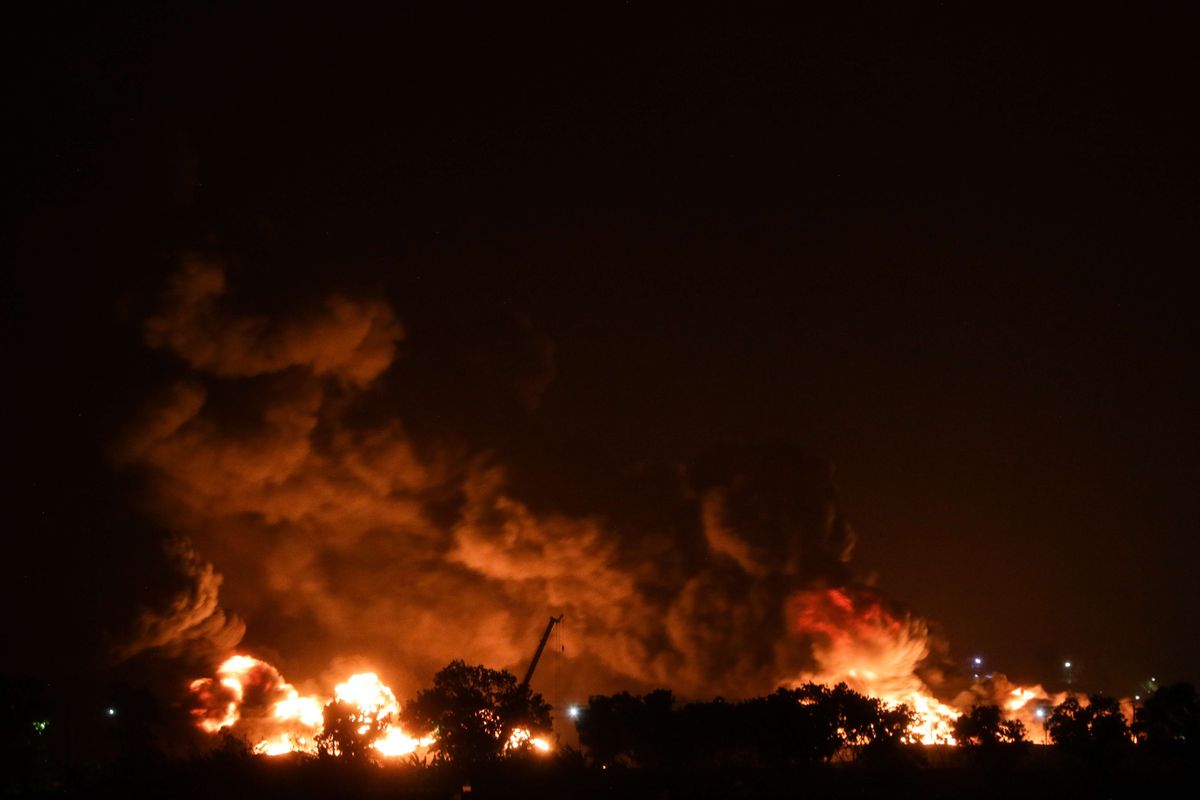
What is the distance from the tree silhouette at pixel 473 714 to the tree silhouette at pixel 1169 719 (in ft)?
104

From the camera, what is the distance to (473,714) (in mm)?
54844

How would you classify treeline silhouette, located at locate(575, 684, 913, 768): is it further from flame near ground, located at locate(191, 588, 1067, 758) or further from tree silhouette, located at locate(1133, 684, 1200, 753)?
flame near ground, located at locate(191, 588, 1067, 758)

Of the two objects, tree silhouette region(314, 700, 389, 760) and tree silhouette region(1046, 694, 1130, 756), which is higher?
tree silhouette region(1046, 694, 1130, 756)

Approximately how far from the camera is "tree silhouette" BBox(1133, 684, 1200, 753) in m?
55.3

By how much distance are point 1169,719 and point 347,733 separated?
41.8m

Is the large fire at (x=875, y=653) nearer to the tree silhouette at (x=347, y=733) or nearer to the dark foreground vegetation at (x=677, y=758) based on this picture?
the dark foreground vegetation at (x=677, y=758)

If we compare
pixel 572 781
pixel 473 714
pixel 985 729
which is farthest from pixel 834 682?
pixel 572 781

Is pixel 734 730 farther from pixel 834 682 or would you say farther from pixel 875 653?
pixel 875 653

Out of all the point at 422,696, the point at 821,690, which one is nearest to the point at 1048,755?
the point at 821,690

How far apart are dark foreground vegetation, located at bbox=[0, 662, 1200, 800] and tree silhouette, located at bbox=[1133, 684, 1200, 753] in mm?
109

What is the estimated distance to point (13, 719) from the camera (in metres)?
56.0

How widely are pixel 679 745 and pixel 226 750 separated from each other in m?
20.6

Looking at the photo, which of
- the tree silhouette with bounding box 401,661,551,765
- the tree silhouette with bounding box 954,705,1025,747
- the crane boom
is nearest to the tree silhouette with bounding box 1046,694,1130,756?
the tree silhouette with bounding box 954,705,1025,747

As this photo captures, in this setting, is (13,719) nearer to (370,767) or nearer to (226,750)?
(226,750)
